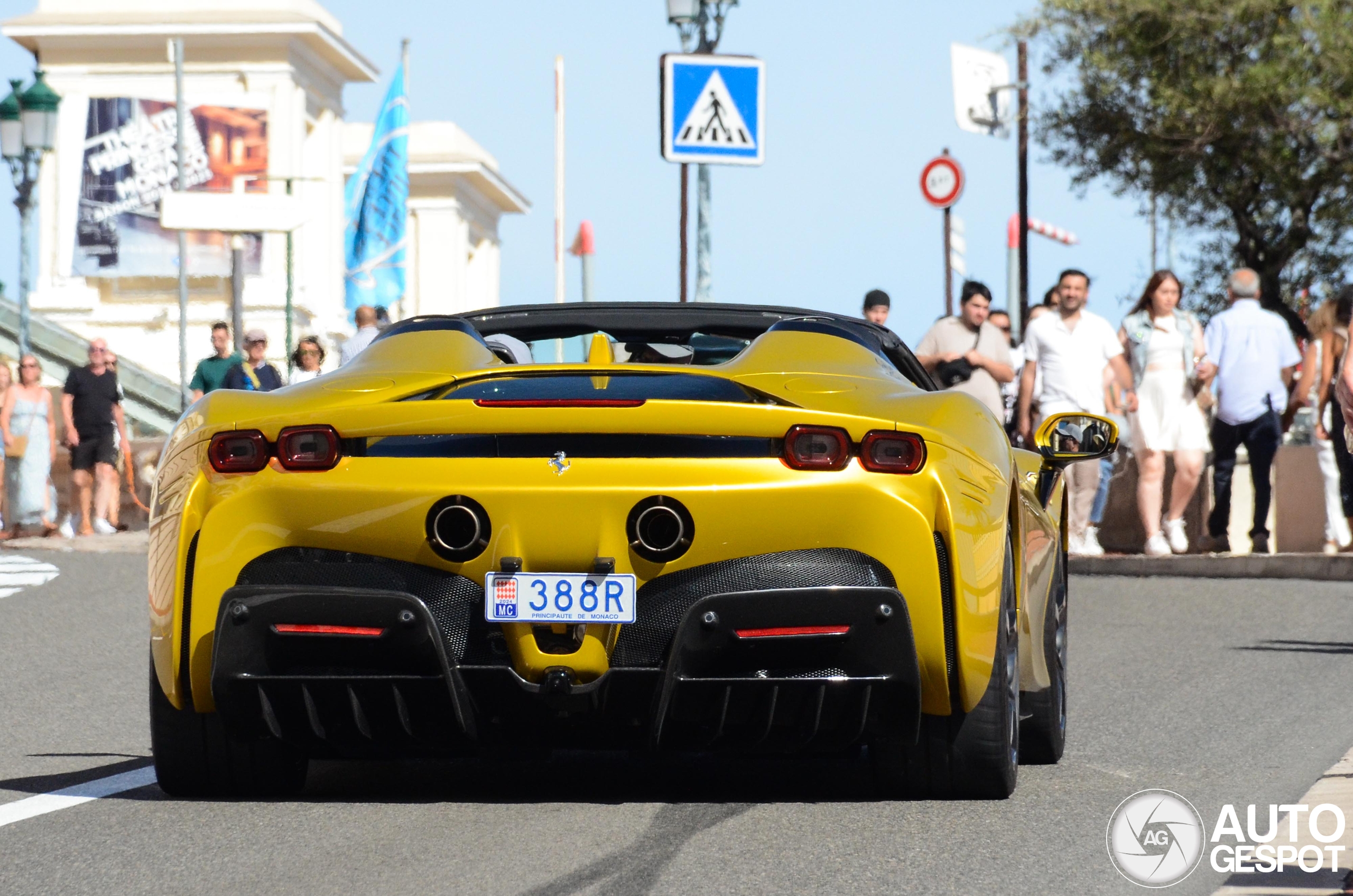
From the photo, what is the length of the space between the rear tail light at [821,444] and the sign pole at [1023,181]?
27.6 m

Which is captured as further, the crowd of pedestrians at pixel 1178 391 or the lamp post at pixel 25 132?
the lamp post at pixel 25 132

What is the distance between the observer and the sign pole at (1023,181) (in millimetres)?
A: 32656

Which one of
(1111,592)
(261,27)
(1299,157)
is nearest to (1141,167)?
(1299,157)

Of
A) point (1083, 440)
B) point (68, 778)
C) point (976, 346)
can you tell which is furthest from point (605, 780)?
point (976, 346)

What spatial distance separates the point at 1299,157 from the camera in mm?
32375

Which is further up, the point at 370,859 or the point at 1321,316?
the point at 1321,316

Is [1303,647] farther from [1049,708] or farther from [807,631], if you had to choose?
[807,631]

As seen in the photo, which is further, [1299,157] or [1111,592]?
[1299,157]

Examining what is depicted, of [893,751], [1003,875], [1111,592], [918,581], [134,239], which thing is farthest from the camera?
[134,239]

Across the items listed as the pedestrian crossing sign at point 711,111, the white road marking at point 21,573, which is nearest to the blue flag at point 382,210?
the white road marking at point 21,573

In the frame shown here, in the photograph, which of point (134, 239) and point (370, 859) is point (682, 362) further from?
point (134, 239)

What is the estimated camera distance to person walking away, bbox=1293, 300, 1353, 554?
1447 centimetres

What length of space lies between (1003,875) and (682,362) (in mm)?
2190

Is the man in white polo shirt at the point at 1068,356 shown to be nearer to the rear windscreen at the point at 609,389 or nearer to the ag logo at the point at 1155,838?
the ag logo at the point at 1155,838
